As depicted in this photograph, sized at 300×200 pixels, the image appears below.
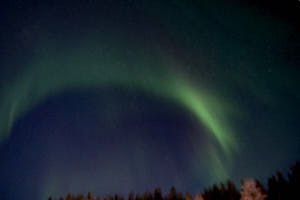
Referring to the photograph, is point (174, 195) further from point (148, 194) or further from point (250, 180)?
point (250, 180)

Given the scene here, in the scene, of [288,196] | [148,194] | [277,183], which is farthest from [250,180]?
[148,194]

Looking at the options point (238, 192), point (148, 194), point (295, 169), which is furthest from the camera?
point (148, 194)

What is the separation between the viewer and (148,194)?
372ft

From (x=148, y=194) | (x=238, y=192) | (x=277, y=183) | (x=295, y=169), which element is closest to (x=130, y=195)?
(x=148, y=194)

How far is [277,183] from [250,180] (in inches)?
2294

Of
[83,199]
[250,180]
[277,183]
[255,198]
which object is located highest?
[83,199]

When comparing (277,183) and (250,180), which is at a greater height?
(277,183)

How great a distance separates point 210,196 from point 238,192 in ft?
48.2

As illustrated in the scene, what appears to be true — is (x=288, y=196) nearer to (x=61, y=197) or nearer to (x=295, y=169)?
(x=295, y=169)

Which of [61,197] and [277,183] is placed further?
[61,197]

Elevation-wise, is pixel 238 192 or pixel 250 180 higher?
pixel 238 192

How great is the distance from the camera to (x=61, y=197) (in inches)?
4518

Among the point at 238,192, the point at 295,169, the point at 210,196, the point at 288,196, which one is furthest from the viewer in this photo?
the point at 210,196

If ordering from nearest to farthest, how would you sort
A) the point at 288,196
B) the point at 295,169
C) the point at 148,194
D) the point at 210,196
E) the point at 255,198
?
1. the point at 255,198
2. the point at 288,196
3. the point at 295,169
4. the point at 210,196
5. the point at 148,194
